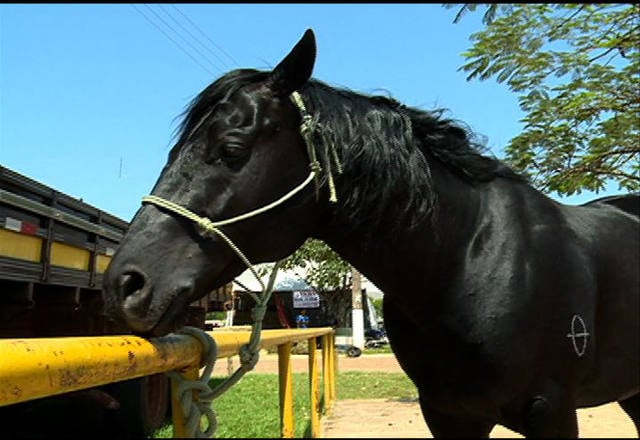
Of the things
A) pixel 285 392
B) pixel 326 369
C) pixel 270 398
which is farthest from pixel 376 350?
pixel 285 392

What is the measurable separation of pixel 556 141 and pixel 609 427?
3.50 m

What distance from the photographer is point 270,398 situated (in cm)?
896

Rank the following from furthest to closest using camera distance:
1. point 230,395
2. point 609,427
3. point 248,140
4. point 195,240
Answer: point 230,395, point 609,427, point 248,140, point 195,240

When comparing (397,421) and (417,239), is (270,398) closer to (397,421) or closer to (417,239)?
(397,421)

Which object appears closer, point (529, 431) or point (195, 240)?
point (195, 240)

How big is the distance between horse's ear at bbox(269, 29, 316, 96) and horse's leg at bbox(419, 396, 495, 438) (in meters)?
1.30

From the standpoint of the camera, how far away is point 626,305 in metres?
2.52

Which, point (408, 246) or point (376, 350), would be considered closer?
point (408, 246)

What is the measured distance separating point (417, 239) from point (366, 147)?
37 centimetres

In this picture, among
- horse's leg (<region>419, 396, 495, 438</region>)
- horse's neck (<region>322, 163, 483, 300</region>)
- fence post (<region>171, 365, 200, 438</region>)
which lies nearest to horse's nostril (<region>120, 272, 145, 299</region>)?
fence post (<region>171, 365, 200, 438</region>)

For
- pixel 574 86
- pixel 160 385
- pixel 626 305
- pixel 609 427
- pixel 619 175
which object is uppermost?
pixel 574 86

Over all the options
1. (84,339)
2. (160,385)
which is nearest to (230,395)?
(160,385)

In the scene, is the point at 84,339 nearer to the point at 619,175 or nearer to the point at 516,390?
the point at 516,390

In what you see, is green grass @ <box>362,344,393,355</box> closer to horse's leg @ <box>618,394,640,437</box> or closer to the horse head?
horse's leg @ <box>618,394,640,437</box>
